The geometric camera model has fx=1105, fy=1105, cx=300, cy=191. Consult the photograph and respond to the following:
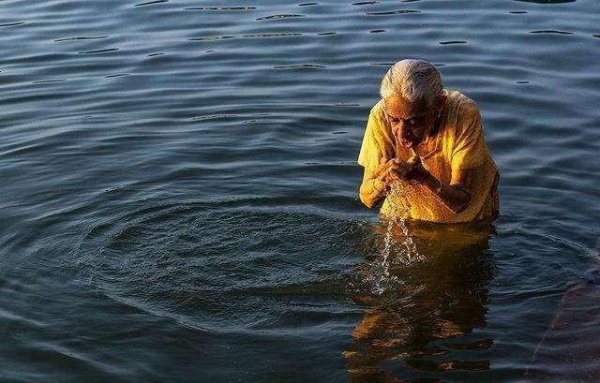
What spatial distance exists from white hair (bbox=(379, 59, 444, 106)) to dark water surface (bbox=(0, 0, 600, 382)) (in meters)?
1.31

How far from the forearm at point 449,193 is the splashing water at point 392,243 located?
1.37 feet

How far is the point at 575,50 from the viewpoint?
12.7m

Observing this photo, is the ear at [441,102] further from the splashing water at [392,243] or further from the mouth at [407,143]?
the splashing water at [392,243]

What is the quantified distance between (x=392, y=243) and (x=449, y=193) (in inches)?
33.0

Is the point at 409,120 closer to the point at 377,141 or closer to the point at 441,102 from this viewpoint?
the point at 441,102

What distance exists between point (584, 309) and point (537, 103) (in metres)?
4.62

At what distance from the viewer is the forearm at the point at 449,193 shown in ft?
22.3

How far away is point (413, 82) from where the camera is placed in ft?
21.4

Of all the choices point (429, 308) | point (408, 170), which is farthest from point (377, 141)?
point (429, 308)

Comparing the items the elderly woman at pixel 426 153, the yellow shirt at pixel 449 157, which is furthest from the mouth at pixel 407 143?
the yellow shirt at pixel 449 157

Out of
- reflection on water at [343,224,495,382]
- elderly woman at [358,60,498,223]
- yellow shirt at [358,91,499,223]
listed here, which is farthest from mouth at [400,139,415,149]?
reflection on water at [343,224,495,382]

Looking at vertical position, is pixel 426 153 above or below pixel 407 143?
below

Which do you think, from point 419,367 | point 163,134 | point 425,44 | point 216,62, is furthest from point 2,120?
point 419,367

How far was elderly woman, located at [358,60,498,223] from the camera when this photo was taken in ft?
21.7
